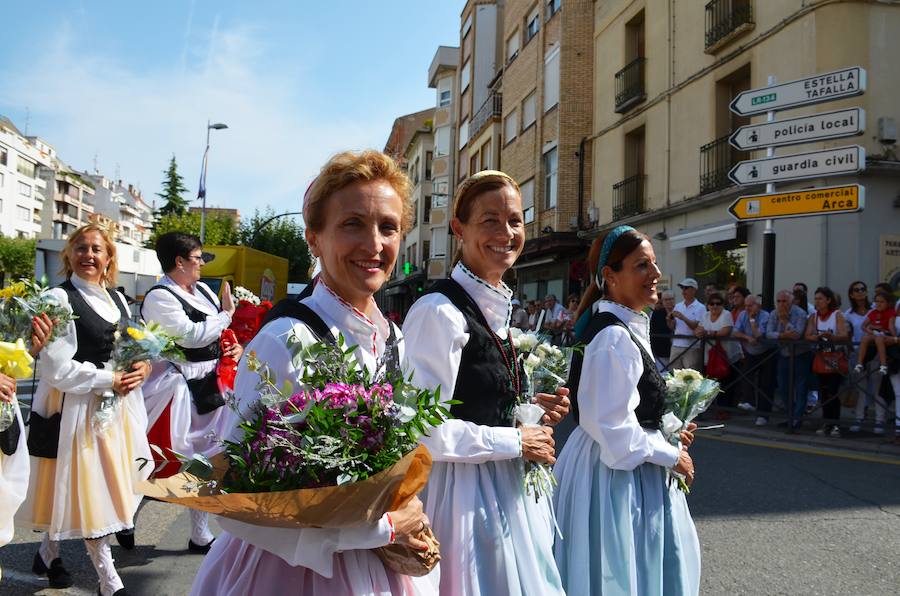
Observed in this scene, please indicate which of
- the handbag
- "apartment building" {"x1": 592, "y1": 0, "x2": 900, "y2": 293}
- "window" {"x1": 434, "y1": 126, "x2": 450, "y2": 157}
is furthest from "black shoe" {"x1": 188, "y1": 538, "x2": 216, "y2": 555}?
"window" {"x1": 434, "y1": 126, "x2": 450, "y2": 157}

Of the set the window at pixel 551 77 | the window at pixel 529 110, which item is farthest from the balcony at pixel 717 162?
the window at pixel 529 110

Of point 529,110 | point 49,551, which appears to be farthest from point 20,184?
point 49,551

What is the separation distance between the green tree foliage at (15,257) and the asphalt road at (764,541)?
232 ft

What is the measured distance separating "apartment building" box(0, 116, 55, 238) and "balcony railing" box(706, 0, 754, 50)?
8309 cm

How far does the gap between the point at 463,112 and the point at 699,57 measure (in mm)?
24443

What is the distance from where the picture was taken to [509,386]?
98.3 inches

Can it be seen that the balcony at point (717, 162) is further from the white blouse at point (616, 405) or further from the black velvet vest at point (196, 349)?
the white blouse at point (616, 405)

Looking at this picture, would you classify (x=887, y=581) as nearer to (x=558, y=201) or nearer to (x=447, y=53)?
(x=558, y=201)

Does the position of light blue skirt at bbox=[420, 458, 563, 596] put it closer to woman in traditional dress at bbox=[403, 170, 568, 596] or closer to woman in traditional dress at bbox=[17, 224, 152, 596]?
woman in traditional dress at bbox=[403, 170, 568, 596]

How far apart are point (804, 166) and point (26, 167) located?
3732 inches

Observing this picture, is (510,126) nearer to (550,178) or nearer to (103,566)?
(550,178)

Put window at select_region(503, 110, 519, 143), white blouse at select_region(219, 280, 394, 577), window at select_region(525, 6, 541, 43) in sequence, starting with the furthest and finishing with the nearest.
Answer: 1. window at select_region(503, 110, 519, 143)
2. window at select_region(525, 6, 541, 43)
3. white blouse at select_region(219, 280, 394, 577)

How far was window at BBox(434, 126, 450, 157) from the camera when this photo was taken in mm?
43406

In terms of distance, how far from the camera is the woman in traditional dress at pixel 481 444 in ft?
7.33
